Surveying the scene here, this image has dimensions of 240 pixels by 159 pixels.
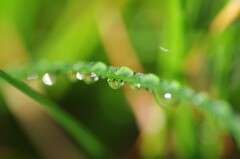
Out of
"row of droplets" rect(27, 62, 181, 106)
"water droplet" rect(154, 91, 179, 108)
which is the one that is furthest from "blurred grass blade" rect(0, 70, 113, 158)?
"water droplet" rect(154, 91, 179, 108)

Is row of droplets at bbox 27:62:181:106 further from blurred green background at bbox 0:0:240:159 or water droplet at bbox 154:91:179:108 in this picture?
blurred green background at bbox 0:0:240:159

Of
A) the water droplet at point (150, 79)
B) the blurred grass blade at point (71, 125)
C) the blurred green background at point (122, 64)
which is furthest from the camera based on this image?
the blurred green background at point (122, 64)

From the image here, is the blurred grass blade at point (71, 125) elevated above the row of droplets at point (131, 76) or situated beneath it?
elevated above

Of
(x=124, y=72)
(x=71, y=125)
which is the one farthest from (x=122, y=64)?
(x=124, y=72)

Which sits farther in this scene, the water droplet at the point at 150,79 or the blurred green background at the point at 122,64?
the blurred green background at the point at 122,64

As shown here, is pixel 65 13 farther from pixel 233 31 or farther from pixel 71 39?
pixel 233 31

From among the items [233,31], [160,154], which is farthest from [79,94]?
[233,31]

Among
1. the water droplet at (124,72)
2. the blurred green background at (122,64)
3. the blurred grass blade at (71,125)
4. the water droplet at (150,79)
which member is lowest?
the water droplet at (150,79)

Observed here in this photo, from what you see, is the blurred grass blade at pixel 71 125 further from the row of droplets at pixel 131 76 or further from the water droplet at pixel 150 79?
the water droplet at pixel 150 79

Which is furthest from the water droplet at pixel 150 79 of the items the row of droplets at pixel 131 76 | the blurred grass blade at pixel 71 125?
the blurred grass blade at pixel 71 125
